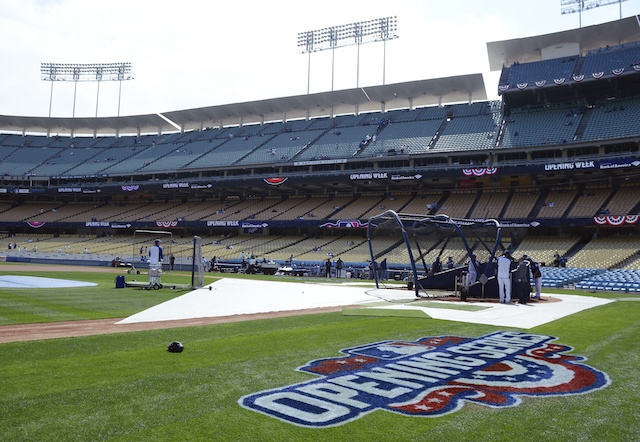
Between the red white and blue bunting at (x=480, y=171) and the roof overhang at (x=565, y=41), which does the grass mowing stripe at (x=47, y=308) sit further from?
the roof overhang at (x=565, y=41)

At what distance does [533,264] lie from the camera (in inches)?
801

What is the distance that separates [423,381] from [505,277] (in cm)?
1294

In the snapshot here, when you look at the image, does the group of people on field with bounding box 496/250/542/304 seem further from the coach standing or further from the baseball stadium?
the baseball stadium

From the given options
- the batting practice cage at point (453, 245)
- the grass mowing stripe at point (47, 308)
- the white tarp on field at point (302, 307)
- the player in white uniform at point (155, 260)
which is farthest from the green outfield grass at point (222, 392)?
the player in white uniform at point (155, 260)

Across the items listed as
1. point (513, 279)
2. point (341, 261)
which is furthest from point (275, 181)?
point (513, 279)

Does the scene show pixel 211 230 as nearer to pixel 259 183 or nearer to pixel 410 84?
pixel 259 183

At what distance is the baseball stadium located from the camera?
16.6 ft

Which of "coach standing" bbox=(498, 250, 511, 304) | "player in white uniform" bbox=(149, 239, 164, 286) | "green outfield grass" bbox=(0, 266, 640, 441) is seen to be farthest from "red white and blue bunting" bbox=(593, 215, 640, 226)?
"player in white uniform" bbox=(149, 239, 164, 286)

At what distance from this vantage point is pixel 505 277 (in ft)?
58.2

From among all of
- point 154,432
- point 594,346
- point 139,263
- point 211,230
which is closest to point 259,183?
point 211,230

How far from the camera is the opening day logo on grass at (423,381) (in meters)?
4.97

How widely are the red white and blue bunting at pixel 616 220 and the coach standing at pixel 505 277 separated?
80.5 feet

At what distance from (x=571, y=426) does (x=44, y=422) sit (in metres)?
5.05

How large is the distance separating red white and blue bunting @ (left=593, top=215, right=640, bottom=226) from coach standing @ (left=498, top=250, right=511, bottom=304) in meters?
24.5
